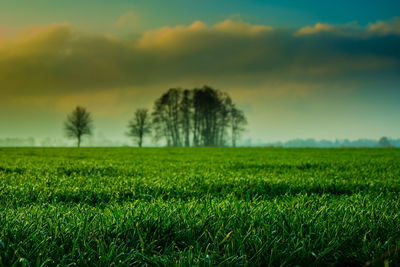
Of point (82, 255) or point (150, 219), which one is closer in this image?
point (82, 255)

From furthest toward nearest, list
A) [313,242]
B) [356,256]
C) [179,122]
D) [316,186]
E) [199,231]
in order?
[179,122], [316,186], [199,231], [313,242], [356,256]

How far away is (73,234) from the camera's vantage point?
219 centimetres

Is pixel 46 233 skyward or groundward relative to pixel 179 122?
groundward

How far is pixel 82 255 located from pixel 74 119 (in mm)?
81055

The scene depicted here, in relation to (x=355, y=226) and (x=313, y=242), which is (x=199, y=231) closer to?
(x=313, y=242)

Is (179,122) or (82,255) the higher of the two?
(179,122)

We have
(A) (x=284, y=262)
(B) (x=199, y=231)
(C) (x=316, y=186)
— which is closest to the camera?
(A) (x=284, y=262)

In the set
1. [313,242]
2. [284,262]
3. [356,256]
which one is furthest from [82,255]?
[356,256]

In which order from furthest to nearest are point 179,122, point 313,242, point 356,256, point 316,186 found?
point 179,122 → point 316,186 → point 313,242 → point 356,256

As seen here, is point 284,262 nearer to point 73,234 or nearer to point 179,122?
point 73,234

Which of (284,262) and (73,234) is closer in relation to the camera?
(284,262)

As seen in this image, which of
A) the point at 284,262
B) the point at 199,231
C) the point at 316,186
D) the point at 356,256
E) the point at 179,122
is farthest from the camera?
the point at 179,122

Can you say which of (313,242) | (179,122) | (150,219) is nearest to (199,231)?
(150,219)

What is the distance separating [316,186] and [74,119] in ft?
261
